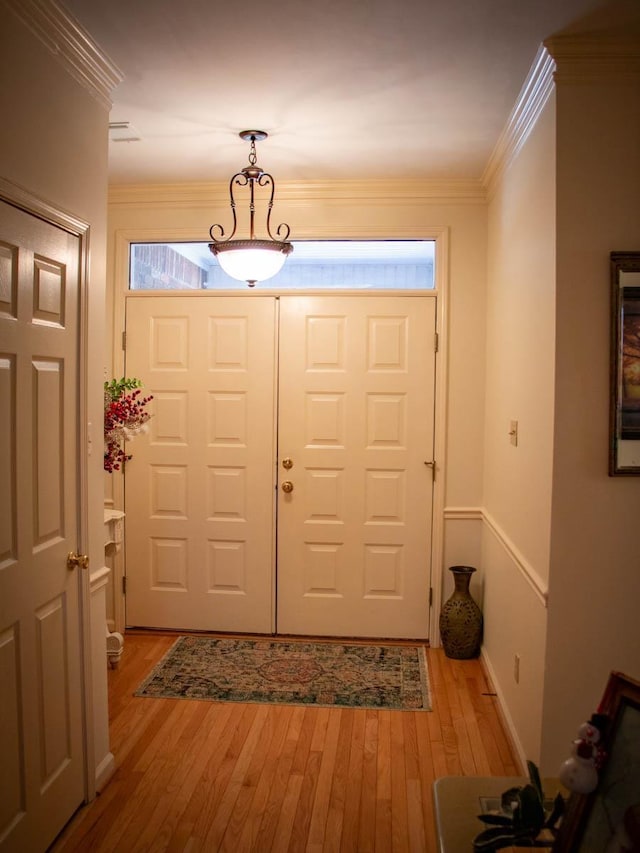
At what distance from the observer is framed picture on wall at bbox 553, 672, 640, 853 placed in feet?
3.68

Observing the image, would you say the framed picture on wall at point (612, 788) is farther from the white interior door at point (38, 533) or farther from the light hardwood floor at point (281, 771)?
the white interior door at point (38, 533)

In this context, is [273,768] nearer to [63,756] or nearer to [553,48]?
[63,756]

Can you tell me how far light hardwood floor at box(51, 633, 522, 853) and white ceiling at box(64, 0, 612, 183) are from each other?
2633 millimetres

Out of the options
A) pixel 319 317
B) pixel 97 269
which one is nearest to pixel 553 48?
pixel 97 269

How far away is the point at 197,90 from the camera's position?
9.26 feet

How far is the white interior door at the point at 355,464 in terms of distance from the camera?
4141mm

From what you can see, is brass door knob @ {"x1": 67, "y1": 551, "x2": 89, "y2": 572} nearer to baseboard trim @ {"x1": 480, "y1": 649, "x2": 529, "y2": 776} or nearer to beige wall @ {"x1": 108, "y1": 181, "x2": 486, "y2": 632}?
baseboard trim @ {"x1": 480, "y1": 649, "x2": 529, "y2": 776}

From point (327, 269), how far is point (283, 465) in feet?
3.85

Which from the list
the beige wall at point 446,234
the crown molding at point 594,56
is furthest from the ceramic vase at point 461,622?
the crown molding at point 594,56

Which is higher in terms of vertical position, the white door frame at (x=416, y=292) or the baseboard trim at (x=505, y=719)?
the white door frame at (x=416, y=292)

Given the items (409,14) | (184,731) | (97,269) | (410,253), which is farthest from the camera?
(410,253)

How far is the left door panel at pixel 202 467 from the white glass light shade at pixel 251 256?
69cm

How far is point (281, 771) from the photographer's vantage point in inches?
110

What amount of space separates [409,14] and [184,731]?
2.86 metres
